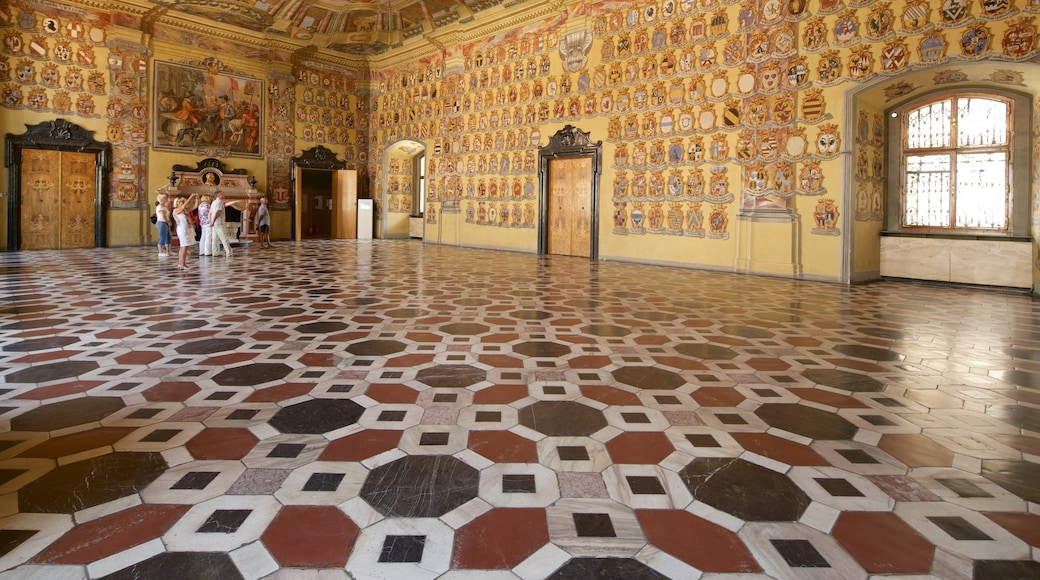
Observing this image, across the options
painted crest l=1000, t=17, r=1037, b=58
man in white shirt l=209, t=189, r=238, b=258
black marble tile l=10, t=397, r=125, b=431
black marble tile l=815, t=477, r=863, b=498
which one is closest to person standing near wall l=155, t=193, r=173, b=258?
man in white shirt l=209, t=189, r=238, b=258

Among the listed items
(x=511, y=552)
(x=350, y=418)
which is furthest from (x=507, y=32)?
(x=511, y=552)

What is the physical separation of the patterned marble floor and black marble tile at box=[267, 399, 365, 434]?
19 millimetres

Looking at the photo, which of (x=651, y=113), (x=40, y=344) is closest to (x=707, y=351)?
(x=40, y=344)

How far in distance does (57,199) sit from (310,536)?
18706mm

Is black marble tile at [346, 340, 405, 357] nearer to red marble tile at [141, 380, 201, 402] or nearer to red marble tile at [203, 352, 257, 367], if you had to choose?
red marble tile at [203, 352, 257, 367]

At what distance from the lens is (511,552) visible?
1.91m

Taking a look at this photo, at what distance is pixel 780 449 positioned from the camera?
281 centimetres

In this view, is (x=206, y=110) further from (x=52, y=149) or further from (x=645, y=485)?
(x=645, y=485)

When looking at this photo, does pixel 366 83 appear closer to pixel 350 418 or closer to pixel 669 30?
pixel 669 30

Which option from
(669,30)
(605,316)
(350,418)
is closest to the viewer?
(350,418)

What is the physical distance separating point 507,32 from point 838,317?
44.1 feet

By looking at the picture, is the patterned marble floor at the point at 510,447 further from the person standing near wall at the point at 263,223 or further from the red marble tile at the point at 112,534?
the person standing near wall at the point at 263,223

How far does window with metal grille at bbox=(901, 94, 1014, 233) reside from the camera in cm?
977

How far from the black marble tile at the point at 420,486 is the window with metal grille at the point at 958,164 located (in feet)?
38.0
